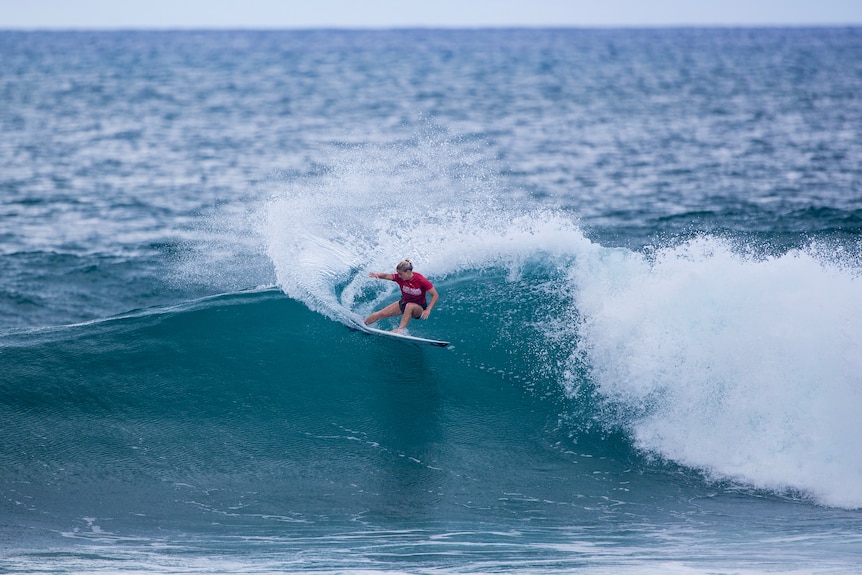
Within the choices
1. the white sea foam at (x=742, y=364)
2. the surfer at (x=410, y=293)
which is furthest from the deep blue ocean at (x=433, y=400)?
the surfer at (x=410, y=293)

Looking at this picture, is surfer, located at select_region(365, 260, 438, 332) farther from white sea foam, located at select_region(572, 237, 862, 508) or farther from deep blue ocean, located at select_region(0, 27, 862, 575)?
white sea foam, located at select_region(572, 237, 862, 508)

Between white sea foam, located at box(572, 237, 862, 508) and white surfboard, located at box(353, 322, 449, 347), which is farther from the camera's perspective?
white surfboard, located at box(353, 322, 449, 347)

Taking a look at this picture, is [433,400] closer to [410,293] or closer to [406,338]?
[406,338]

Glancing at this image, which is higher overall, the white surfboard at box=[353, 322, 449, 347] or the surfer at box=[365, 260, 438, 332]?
the surfer at box=[365, 260, 438, 332]

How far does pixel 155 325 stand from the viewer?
14.3 metres

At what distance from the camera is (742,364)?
472 inches

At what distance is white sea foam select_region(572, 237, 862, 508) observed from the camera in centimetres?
1116

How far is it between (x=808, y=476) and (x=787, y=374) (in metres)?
1.43

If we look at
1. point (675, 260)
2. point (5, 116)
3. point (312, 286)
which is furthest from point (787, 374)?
point (5, 116)

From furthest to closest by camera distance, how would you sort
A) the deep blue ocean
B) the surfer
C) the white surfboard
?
the white surfboard < the surfer < the deep blue ocean

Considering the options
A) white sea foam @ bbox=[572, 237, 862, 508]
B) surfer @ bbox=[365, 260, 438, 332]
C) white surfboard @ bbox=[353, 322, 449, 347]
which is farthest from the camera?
white surfboard @ bbox=[353, 322, 449, 347]

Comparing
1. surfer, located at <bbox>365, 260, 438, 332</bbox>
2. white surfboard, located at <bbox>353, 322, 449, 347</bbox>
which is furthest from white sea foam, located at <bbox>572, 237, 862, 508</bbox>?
surfer, located at <bbox>365, 260, 438, 332</bbox>

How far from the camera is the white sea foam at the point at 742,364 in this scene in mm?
11164

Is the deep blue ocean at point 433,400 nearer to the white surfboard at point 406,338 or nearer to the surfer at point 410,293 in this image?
the white surfboard at point 406,338
